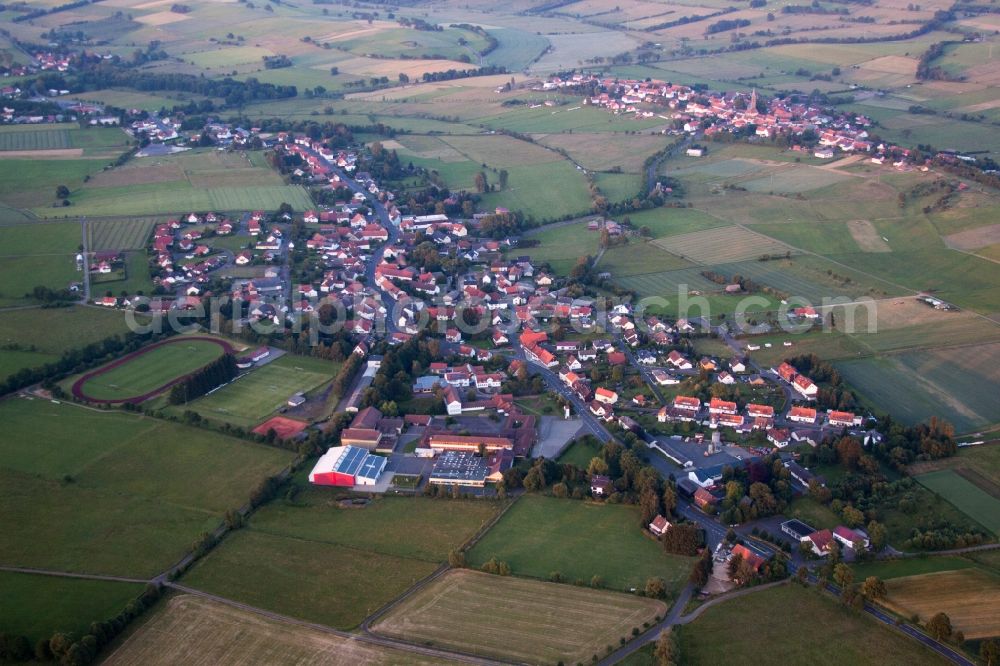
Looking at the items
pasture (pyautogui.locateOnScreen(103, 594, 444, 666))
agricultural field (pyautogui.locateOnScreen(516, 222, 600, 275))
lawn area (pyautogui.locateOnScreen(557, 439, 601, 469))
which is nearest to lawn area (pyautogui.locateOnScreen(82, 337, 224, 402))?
pasture (pyautogui.locateOnScreen(103, 594, 444, 666))

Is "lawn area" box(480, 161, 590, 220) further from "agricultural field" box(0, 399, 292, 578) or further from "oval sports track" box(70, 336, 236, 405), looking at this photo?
"agricultural field" box(0, 399, 292, 578)

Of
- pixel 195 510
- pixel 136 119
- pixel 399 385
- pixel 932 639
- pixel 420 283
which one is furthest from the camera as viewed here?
pixel 136 119

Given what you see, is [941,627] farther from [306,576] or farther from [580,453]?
[306,576]

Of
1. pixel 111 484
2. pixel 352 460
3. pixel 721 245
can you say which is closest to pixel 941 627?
pixel 352 460

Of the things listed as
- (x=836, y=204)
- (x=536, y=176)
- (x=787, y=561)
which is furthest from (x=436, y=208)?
(x=787, y=561)

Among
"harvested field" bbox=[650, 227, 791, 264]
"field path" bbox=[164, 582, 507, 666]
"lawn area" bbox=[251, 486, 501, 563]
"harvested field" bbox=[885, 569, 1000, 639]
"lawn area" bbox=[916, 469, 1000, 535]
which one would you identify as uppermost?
"harvested field" bbox=[650, 227, 791, 264]

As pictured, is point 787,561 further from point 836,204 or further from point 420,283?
Answer: point 836,204
